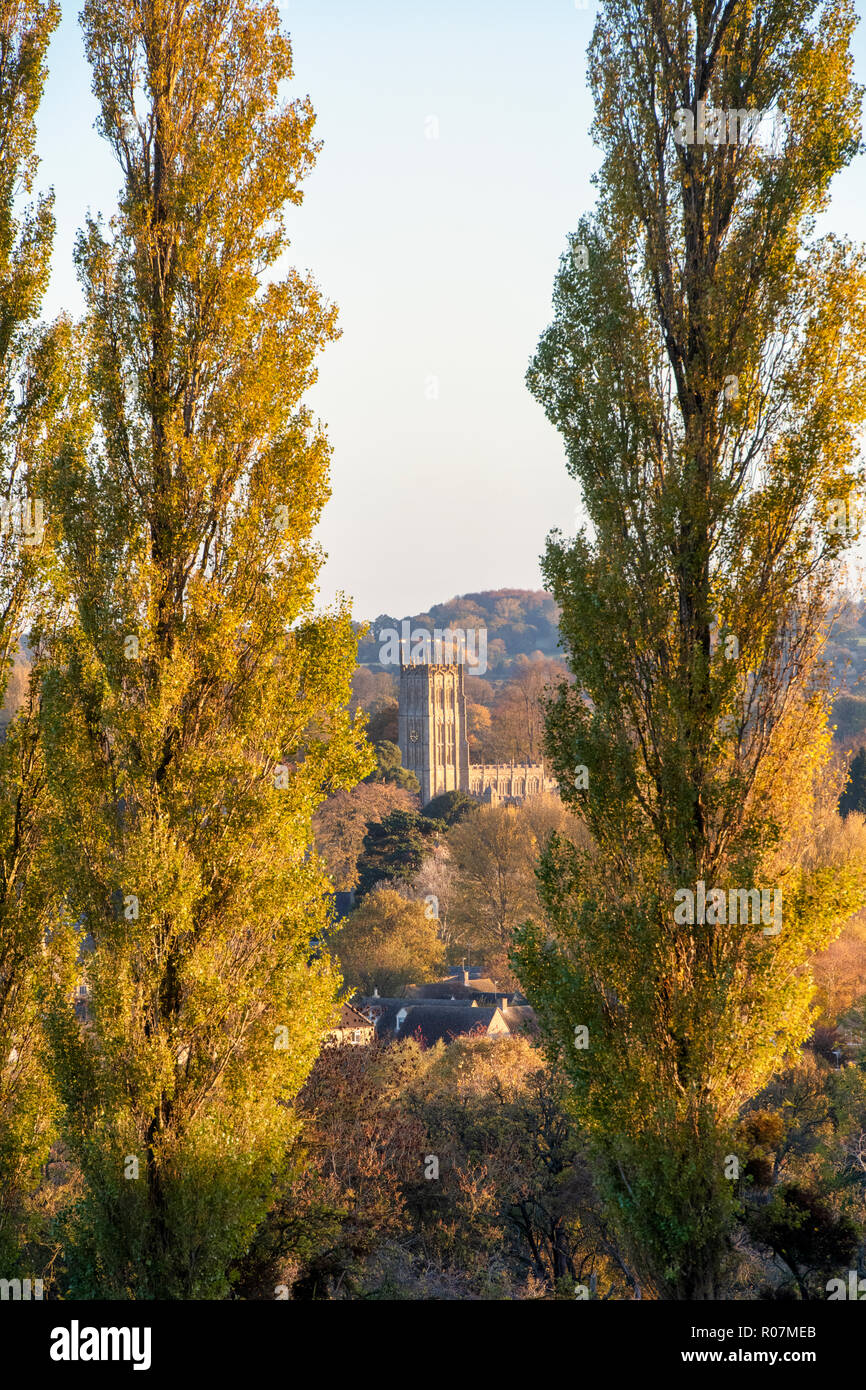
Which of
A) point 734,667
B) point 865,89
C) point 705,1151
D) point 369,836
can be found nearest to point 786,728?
point 734,667

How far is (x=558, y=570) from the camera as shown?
417 inches

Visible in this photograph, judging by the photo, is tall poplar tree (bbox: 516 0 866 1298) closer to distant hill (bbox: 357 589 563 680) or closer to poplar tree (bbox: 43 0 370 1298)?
poplar tree (bbox: 43 0 370 1298)

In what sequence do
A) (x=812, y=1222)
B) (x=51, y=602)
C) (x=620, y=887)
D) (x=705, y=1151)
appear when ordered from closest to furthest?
(x=705, y=1151) < (x=620, y=887) < (x=51, y=602) < (x=812, y=1222)

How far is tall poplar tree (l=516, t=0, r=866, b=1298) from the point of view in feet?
31.9

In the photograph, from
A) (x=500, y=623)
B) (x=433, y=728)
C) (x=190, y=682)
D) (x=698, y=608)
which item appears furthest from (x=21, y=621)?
(x=500, y=623)

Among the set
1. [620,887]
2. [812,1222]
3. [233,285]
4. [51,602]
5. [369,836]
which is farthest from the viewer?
[369,836]

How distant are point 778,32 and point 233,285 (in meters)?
5.42

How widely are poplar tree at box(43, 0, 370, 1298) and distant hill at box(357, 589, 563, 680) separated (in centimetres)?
13042

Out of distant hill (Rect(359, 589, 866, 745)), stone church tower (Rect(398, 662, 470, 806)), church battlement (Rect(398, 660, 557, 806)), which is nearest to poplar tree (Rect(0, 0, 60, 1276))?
church battlement (Rect(398, 660, 557, 806))

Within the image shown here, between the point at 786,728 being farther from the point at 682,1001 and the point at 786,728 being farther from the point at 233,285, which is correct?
the point at 233,285

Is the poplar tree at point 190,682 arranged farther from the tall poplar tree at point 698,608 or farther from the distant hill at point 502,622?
the distant hill at point 502,622

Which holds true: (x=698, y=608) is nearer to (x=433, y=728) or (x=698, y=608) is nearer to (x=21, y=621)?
(x=21, y=621)

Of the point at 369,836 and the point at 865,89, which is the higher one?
the point at 865,89

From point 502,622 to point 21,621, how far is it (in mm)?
152359
